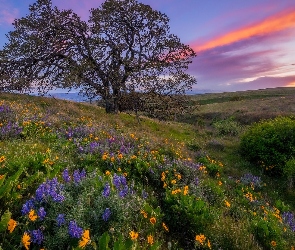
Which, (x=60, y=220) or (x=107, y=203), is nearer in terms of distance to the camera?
(x=60, y=220)

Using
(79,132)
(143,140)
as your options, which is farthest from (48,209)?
(143,140)

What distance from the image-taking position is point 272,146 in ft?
42.0

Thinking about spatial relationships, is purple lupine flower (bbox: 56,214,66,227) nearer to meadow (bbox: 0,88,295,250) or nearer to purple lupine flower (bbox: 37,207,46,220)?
meadow (bbox: 0,88,295,250)

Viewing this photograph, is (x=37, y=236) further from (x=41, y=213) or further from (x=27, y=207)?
(x=27, y=207)

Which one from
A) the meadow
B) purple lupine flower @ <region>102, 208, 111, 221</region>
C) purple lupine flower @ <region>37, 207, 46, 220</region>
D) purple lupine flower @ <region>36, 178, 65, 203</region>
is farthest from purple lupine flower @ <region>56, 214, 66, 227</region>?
purple lupine flower @ <region>102, 208, 111, 221</region>

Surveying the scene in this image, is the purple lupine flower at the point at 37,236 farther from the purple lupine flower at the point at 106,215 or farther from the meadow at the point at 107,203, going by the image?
the purple lupine flower at the point at 106,215

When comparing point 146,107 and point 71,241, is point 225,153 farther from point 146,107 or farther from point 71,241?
point 71,241

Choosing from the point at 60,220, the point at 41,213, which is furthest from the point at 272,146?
the point at 41,213

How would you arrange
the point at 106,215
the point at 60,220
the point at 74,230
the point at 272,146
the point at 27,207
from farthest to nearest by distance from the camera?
the point at 272,146
the point at 106,215
the point at 27,207
the point at 60,220
the point at 74,230

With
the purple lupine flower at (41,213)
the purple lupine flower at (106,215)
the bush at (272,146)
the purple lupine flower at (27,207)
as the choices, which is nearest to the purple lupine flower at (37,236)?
the purple lupine flower at (41,213)

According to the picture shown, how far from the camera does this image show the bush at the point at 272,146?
12.2 m

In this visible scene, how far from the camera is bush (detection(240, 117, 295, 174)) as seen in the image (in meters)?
12.2

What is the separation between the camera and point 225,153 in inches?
559

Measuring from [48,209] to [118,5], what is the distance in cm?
1744
